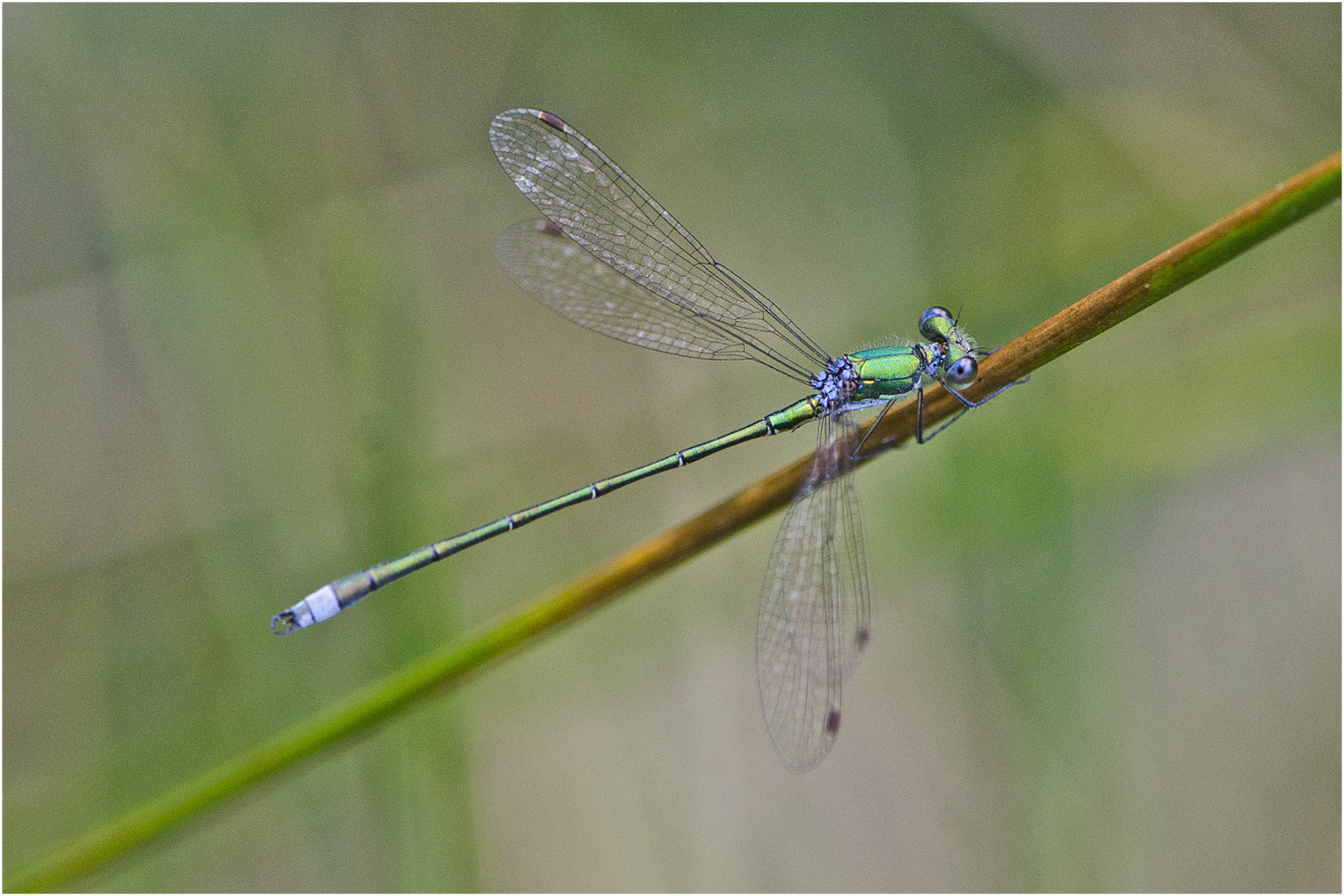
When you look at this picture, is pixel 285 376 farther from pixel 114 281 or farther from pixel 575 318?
pixel 575 318

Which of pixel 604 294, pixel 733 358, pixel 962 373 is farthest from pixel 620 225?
pixel 962 373

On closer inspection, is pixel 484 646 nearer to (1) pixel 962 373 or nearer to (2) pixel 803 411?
(1) pixel 962 373

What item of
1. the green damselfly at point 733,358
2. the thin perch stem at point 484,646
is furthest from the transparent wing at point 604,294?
the thin perch stem at point 484,646

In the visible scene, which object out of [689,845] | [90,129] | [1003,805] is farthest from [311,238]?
[1003,805]

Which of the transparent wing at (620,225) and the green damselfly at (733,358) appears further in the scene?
the transparent wing at (620,225)

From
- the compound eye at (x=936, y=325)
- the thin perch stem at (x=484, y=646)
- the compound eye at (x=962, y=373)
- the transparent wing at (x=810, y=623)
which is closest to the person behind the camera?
the thin perch stem at (x=484, y=646)

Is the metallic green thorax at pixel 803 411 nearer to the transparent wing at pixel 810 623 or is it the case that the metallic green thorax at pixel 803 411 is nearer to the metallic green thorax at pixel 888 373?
the metallic green thorax at pixel 888 373

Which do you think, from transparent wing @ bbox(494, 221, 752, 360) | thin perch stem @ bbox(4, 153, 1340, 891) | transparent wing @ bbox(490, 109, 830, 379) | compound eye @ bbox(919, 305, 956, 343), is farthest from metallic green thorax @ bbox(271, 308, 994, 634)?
thin perch stem @ bbox(4, 153, 1340, 891)
